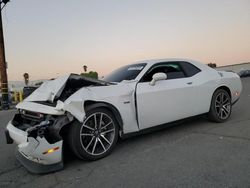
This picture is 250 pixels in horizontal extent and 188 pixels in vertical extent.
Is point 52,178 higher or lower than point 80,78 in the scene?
lower

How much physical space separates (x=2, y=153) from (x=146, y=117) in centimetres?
255

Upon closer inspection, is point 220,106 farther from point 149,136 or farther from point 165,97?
point 149,136

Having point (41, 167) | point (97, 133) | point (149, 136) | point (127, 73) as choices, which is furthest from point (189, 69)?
point (41, 167)

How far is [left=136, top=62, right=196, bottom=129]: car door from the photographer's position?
4.27 m

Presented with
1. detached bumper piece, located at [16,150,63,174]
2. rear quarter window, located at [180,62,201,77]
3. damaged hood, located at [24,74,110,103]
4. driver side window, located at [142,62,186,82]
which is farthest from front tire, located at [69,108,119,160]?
rear quarter window, located at [180,62,201,77]

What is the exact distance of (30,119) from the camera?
391cm

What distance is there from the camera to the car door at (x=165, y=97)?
4.27 metres

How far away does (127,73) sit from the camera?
15.9 ft

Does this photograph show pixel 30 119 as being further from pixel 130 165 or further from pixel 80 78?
pixel 130 165

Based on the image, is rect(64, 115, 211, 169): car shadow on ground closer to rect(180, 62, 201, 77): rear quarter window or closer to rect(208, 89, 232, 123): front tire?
rect(208, 89, 232, 123): front tire

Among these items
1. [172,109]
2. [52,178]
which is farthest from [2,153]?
[172,109]

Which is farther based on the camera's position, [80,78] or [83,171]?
[80,78]

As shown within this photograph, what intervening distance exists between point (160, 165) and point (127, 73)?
6.67 feet

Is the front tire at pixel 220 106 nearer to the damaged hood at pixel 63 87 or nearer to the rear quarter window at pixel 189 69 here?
the rear quarter window at pixel 189 69
